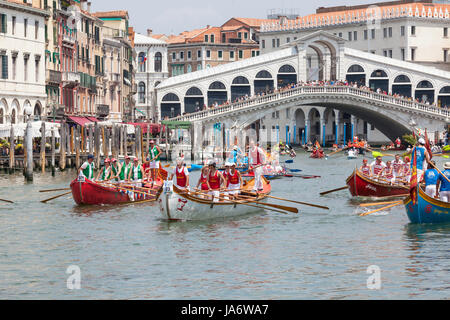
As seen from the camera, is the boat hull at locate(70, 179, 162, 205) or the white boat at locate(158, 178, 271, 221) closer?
the white boat at locate(158, 178, 271, 221)

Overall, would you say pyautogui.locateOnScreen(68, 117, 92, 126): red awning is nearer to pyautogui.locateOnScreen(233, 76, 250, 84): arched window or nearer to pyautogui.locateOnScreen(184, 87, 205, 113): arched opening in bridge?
pyautogui.locateOnScreen(184, 87, 205, 113): arched opening in bridge

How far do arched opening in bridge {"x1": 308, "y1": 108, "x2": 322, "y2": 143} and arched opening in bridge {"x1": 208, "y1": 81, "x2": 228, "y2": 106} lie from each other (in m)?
14.7

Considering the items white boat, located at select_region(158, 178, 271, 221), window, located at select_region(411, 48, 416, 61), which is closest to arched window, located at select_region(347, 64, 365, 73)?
window, located at select_region(411, 48, 416, 61)

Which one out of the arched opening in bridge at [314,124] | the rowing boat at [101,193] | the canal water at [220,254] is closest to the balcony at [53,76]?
the canal water at [220,254]

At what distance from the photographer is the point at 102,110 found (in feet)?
189

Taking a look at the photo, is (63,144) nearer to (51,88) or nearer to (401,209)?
(51,88)

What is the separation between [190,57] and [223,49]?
3340 mm

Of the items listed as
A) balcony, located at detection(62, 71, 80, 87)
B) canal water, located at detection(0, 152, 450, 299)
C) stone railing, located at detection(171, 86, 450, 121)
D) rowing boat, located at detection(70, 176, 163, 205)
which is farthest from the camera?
stone railing, located at detection(171, 86, 450, 121)

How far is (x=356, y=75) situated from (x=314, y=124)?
1371 centimetres

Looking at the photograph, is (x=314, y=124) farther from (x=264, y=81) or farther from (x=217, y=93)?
(x=217, y=93)

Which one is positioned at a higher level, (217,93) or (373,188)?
(217,93)

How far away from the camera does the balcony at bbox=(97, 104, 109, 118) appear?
57.4 meters

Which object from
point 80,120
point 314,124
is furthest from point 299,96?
point 314,124

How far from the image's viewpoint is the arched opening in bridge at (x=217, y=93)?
70.3m
